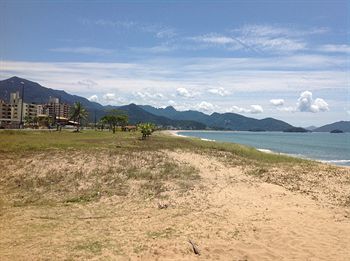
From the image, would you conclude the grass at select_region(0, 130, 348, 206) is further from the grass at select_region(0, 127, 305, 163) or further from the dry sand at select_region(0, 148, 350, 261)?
the grass at select_region(0, 127, 305, 163)

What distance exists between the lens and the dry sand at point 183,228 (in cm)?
1154

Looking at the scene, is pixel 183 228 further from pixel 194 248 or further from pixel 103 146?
pixel 103 146

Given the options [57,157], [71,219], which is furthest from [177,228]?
[57,157]

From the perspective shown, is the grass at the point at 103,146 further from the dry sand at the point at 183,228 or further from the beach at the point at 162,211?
the dry sand at the point at 183,228

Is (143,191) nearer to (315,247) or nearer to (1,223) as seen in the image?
(1,223)

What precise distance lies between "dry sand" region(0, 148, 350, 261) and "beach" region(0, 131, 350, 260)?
4 cm

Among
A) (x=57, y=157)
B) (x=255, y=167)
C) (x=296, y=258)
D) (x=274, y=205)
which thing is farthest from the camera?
(x=255, y=167)

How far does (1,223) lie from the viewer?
567 inches

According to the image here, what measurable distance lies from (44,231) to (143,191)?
24.9ft

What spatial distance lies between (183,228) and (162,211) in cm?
288

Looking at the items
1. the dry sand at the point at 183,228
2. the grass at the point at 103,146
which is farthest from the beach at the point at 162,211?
the grass at the point at 103,146

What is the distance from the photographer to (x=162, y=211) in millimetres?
16875

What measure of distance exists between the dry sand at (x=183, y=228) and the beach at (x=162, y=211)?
36mm

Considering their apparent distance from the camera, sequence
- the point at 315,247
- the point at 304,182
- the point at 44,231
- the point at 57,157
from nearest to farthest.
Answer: the point at 315,247 < the point at 44,231 < the point at 304,182 < the point at 57,157
